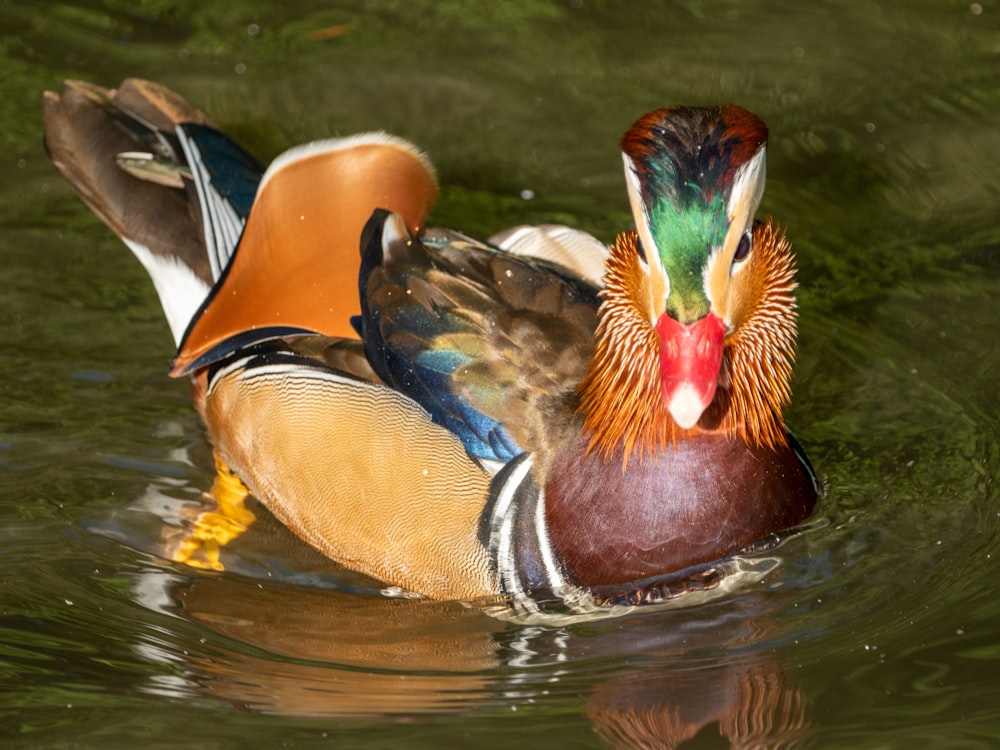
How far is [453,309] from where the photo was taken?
4.49 m

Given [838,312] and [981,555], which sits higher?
[838,312]

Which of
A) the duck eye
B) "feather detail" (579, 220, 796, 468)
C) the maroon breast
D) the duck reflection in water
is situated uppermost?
the duck eye

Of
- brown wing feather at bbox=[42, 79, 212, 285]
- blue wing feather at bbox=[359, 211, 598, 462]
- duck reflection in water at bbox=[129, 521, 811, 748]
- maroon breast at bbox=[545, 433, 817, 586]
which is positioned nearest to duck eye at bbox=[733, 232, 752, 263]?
maroon breast at bbox=[545, 433, 817, 586]

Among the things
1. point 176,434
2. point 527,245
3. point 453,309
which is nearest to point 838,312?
point 527,245

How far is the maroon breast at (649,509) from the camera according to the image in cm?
430

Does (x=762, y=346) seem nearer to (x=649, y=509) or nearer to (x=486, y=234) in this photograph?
(x=649, y=509)

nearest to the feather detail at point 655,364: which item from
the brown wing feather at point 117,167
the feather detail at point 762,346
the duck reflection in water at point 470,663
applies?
the feather detail at point 762,346

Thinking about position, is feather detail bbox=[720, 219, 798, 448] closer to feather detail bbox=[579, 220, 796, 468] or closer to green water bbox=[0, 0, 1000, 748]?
feather detail bbox=[579, 220, 796, 468]

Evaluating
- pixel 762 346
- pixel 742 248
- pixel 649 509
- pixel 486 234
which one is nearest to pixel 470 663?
pixel 649 509

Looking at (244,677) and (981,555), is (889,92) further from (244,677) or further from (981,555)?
(244,677)

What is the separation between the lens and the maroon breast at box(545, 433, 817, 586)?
4.30 m

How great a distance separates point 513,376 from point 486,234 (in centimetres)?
207

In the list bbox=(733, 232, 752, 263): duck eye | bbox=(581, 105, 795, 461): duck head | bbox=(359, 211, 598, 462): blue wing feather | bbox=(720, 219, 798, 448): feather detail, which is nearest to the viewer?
bbox=(581, 105, 795, 461): duck head

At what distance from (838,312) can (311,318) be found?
2267 millimetres
